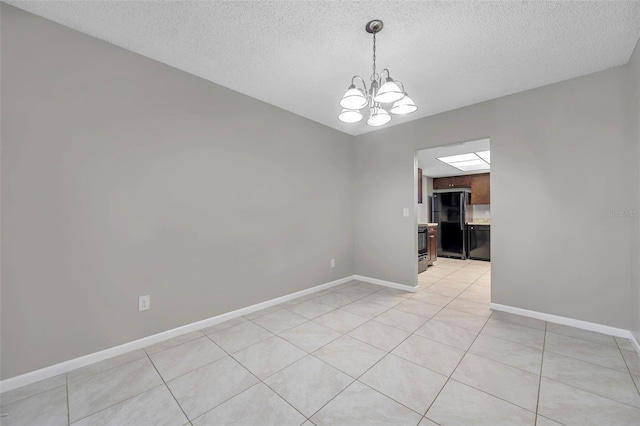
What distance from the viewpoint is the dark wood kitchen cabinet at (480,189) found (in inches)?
253

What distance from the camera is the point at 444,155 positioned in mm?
4758

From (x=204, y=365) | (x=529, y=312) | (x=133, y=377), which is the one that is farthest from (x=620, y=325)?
(x=133, y=377)

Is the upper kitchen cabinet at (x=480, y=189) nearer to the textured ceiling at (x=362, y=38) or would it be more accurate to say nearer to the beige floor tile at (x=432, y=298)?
the beige floor tile at (x=432, y=298)

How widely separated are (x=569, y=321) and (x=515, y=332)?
0.66 meters

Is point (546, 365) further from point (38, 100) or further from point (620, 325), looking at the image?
point (38, 100)

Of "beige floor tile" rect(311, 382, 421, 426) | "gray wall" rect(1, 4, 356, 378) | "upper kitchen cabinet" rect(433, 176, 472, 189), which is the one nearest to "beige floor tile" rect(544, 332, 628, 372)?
"beige floor tile" rect(311, 382, 421, 426)

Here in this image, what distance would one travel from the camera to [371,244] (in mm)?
4172

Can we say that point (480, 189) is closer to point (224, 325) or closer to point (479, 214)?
point (479, 214)

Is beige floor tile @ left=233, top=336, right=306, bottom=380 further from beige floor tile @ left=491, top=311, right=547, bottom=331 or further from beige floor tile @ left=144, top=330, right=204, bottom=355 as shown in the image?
beige floor tile @ left=491, top=311, right=547, bottom=331

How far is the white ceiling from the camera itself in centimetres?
409

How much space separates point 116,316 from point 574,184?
4.34 m

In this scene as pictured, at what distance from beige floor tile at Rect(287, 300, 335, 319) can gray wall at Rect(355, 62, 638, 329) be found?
200cm

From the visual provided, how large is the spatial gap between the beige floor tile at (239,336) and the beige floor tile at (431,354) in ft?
3.94

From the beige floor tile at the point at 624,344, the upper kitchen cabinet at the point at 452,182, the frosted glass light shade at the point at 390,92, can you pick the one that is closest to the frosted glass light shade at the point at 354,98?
the frosted glass light shade at the point at 390,92
